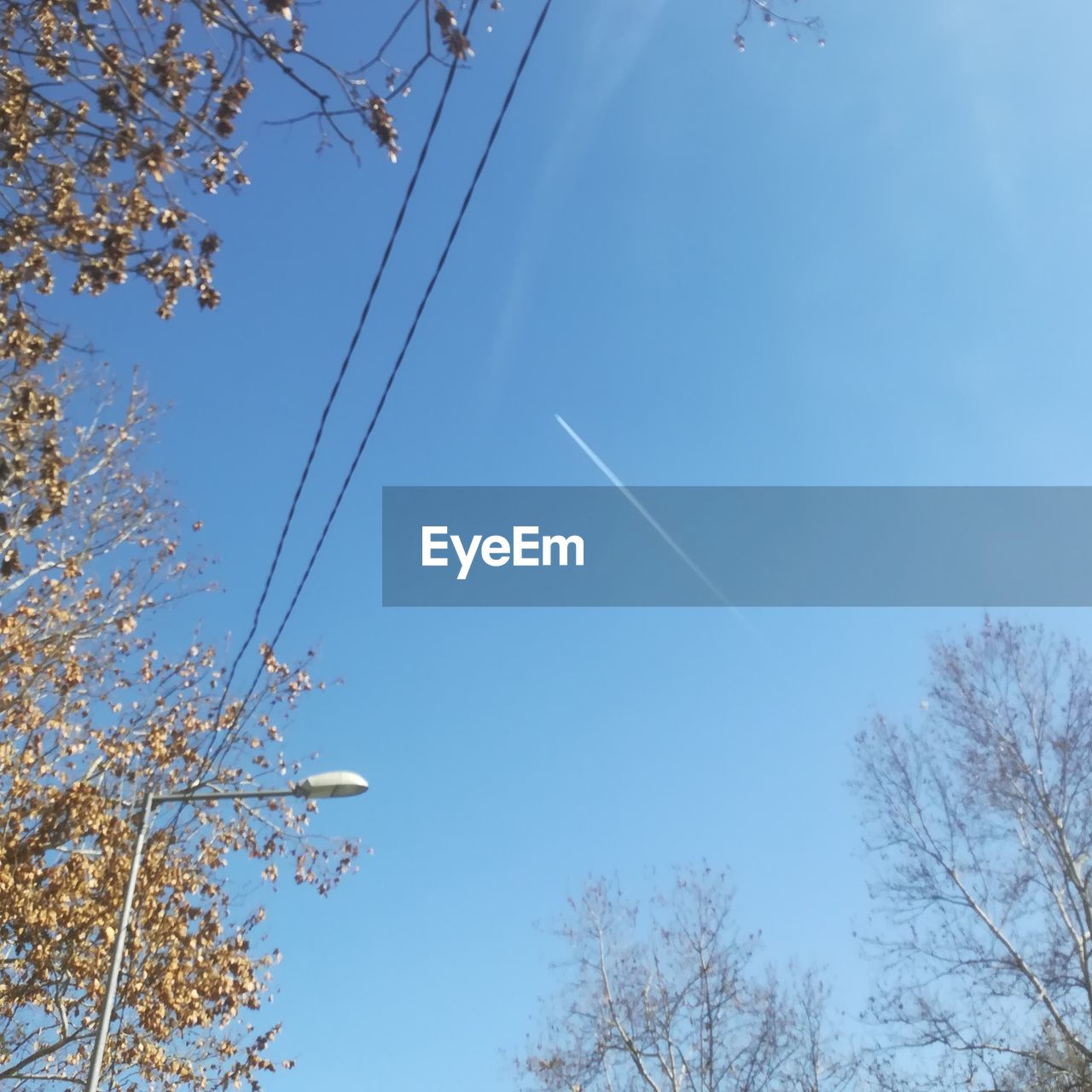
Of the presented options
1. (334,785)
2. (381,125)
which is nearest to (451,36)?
(381,125)

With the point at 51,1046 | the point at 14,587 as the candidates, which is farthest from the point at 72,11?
the point at 51,1046

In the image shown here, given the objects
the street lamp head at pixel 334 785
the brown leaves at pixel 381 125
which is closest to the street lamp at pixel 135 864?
the street lamp head at pixel 334 785

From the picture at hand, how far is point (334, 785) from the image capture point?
10.1 metres

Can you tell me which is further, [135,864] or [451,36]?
[135,864]

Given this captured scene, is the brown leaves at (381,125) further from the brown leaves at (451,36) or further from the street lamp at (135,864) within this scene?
the street lamp at (135,864)

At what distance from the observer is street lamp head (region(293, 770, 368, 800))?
10.1 metres

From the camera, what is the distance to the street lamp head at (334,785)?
10.1 m

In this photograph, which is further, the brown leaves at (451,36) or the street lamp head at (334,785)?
the street lamp head at (334,785)

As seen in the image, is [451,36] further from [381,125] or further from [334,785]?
[334,785]

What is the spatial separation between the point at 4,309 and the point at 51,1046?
11651 millimetres

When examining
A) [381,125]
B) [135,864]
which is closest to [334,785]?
[135,864]

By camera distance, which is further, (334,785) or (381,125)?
(334,785)

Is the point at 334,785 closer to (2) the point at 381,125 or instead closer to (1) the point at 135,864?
(1) the point at 135,864

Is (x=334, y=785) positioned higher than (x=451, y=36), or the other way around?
(x=451, y=36)
